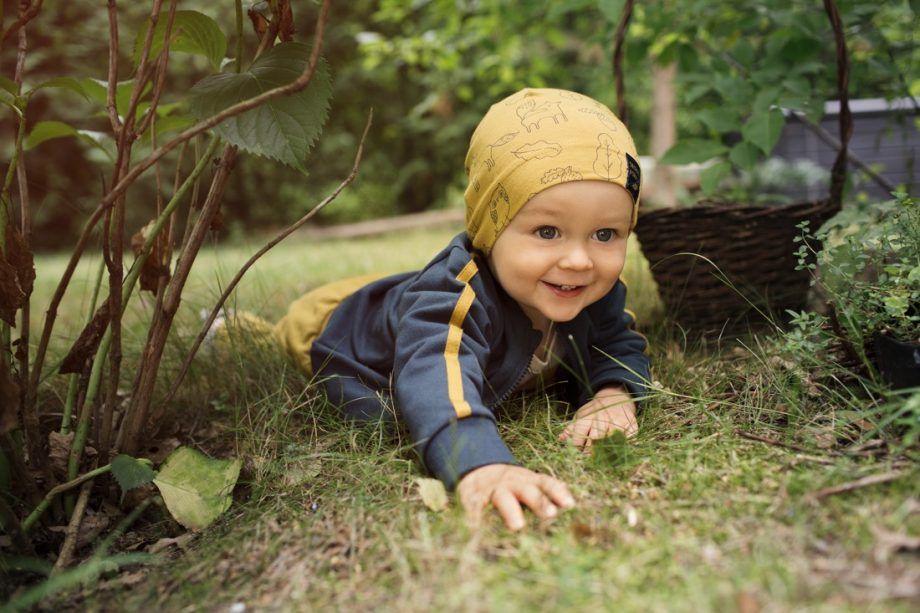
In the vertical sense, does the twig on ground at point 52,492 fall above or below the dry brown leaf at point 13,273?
below

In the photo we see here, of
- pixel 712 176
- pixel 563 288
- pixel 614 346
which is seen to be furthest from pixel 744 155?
pixel 563 288

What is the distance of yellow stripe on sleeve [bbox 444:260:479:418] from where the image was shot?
1502mm

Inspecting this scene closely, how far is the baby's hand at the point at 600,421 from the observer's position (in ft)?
5.43

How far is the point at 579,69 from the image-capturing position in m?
9.59

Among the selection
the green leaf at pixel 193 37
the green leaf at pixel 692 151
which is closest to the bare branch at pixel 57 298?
the green leaf at pixel 193 37

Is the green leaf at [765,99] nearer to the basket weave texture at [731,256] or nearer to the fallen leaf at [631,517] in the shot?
the basket weave texture at [731,256]

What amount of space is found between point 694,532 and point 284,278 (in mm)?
3070

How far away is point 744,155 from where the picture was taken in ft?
7.45

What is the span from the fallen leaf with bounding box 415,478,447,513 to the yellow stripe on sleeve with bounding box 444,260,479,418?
0.14 metres

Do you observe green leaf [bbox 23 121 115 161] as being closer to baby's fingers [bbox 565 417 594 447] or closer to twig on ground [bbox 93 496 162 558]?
twig on ground [bbox 93 496 162 558]

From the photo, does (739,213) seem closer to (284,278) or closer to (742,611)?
(742,611)

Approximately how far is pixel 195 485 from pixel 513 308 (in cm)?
85

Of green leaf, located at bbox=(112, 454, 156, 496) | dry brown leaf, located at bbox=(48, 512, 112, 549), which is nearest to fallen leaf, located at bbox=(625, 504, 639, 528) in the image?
green leaf, located at bbox=(112, 454, 156, 496)

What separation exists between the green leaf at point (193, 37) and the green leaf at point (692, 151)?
1.40 metres
